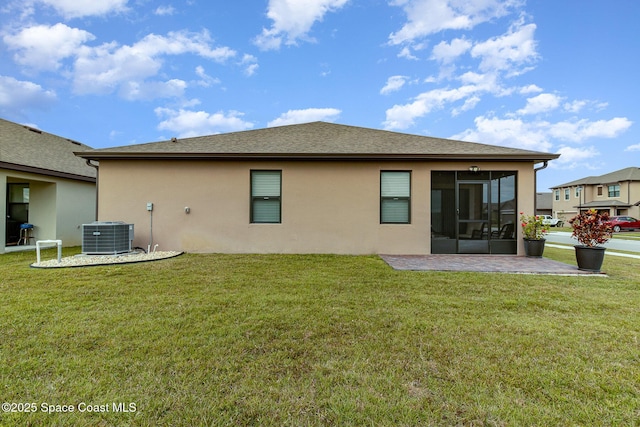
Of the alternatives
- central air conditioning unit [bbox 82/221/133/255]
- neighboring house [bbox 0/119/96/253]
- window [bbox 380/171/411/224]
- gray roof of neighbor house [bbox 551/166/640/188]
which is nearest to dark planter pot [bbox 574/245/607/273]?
window [bbox 380/171/411/224]

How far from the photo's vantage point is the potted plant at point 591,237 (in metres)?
5.99

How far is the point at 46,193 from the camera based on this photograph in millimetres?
9969

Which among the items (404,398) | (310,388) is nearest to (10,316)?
(310,388)

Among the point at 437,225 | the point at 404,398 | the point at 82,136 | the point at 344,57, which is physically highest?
the point at 344,57

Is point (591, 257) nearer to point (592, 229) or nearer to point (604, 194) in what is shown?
point (592, 229)

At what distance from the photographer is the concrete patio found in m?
5.99

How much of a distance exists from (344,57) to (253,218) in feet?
30.2

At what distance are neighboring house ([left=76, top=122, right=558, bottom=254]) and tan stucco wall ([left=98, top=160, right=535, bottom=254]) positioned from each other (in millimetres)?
29

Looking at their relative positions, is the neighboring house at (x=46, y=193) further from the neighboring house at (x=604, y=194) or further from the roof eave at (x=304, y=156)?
the neighboring house at (x=604, y=194)

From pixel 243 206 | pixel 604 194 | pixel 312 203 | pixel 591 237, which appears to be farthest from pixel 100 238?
pixel 604 194

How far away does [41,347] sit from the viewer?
258 centimetres

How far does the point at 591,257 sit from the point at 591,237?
47 cm

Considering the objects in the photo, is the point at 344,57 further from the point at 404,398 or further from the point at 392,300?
the point at 404,398

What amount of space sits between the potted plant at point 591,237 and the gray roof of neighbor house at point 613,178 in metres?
34.2
